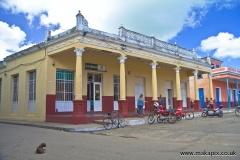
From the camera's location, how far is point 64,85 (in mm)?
14953

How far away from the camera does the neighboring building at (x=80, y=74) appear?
13.0 metres

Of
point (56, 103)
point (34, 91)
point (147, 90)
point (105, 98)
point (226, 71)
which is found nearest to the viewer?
point (56, 103)

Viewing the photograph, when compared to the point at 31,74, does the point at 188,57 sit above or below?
above

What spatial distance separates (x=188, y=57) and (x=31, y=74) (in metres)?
13.9

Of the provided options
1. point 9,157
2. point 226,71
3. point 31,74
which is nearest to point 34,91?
point 31,74

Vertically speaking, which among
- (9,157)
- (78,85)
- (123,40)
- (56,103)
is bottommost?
(9,157)

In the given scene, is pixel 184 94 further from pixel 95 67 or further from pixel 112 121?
pixel 112 121

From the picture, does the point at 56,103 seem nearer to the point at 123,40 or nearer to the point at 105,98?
the point at 105,98

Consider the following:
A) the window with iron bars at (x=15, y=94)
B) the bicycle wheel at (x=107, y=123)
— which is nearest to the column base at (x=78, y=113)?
the bicycle wheel at (x=107, y=123)

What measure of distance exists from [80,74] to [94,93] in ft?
13.4

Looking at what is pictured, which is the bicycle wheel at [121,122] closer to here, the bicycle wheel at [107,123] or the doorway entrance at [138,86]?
the bicycle wheel at [107,123]

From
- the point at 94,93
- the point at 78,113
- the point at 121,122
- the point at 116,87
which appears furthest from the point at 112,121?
the point at 116,87

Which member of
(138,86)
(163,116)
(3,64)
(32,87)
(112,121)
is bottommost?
(112,121)

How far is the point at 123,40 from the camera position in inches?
587
